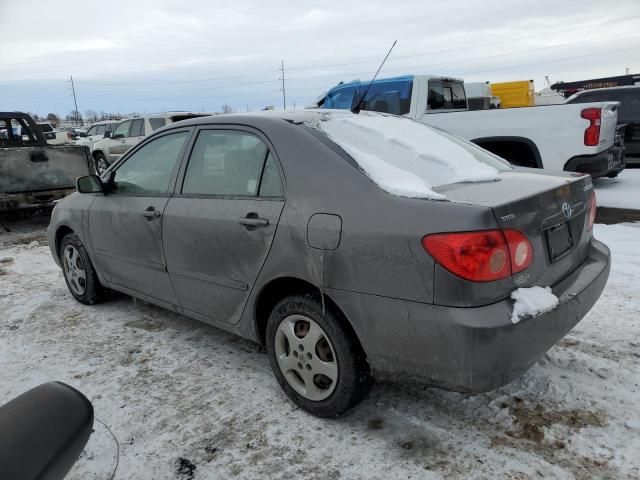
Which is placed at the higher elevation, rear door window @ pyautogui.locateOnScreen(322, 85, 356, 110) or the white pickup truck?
rear door window @ pyautogui.locateOnScreen(322, 85, 356, 110)

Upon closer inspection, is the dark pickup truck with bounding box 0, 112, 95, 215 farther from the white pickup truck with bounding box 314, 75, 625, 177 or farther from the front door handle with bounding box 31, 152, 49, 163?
the white pickup truck with bounding box 314, 75, 625, 177

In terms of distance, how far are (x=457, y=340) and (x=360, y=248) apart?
574 millimetres

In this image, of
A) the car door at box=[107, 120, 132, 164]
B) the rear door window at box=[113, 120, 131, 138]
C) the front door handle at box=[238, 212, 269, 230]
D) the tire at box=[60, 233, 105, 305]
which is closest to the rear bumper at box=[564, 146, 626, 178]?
the front door handle at box=[238, 212, 269, 230]

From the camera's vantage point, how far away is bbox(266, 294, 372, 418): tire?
2.44 metres

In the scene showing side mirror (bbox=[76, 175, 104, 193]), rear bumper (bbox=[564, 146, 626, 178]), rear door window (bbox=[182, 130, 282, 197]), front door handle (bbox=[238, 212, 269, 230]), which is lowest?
rear bumper (bbox=[564, 146, 626, 178])

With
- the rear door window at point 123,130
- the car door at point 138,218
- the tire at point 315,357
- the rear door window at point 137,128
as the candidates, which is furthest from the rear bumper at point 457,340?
the rear door window at point 123,130

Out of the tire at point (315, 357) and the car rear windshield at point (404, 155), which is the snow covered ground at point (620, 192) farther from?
the tire at point (315, 357)

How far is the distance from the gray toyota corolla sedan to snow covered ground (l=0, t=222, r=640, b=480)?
282mm

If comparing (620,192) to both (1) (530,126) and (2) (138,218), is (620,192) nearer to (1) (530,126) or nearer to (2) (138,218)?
(1) (530,126)

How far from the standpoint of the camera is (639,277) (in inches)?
172

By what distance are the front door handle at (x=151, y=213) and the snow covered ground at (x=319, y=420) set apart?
95 centimetres

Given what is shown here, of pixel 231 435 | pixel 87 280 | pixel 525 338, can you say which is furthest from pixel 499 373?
pixel 87 280

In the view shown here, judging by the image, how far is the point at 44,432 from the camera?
1.20m

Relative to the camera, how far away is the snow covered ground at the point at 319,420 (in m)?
2.27
